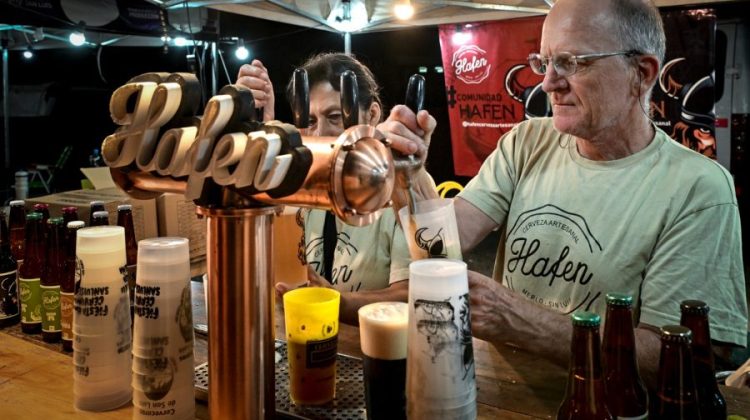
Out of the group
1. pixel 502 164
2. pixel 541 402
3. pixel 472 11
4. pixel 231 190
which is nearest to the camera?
pixel 231 190

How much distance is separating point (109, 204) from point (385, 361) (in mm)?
1582

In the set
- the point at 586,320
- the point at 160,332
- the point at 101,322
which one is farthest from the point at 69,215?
the point at 586,320

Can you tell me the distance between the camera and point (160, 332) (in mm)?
871

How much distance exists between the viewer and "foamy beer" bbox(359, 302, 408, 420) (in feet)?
2.88

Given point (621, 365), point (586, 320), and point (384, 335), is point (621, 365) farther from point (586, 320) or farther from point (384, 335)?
point (384, 335)

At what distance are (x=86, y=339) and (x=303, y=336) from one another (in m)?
0.36

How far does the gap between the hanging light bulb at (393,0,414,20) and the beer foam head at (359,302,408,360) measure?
11.0 feet

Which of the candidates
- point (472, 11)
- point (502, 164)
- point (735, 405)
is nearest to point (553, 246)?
point (502, 164)

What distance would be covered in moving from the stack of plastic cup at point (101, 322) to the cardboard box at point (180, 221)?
1.29 m

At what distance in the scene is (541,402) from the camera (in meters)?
1.07

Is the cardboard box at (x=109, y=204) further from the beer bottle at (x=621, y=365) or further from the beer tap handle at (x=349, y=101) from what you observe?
the beer bottle at (x=621, y=365)

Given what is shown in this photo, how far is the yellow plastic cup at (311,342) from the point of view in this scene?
97 cm

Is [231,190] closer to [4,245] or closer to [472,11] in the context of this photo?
[4,245]

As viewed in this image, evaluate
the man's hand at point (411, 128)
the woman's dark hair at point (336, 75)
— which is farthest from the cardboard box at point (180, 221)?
the man's hand at point (411, 128)
